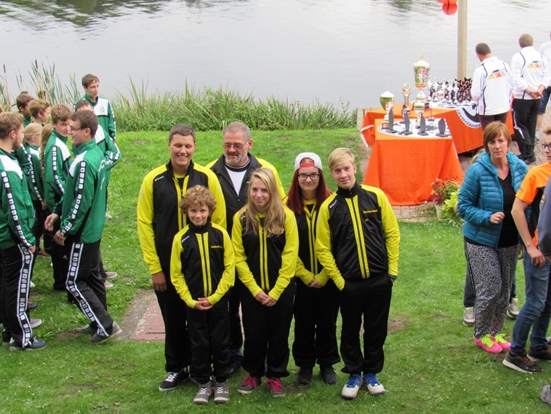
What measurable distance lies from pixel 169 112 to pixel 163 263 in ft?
30.1

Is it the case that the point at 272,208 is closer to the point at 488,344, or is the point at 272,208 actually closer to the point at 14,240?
the point at 488,344

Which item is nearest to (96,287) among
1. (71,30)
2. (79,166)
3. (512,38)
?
(79,166)

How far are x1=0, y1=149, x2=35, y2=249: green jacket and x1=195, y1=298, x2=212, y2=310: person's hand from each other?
152cm

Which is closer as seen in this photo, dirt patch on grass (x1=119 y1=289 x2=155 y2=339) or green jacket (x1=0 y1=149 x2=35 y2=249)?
green jacket (x1=0 y1=149 x2=35 y2=249)

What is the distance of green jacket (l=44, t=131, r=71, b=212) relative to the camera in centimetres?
603

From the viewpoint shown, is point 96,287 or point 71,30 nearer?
point 96,287

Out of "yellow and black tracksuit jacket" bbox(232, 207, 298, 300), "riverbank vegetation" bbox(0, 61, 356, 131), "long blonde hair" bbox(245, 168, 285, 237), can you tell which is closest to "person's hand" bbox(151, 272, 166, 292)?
"yellow and black tracksuit jacket" bbox(232, 207, 298, 300)

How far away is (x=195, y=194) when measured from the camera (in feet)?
14.2

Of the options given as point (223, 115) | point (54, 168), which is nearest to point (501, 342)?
point (54, 168)

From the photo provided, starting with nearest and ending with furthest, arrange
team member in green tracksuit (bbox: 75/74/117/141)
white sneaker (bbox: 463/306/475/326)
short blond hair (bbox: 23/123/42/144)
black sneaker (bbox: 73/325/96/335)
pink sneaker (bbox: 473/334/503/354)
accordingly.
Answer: pink sneaker (bbox: 473/334/503/354) → white sneaker (bbox: 463/306/475/326) → black sneaker (bbox: 73/325/96/335) → short blond hair (bbox: 23/123/42/144) → team member in green tracksuit (bbox: 75/74/117/141)

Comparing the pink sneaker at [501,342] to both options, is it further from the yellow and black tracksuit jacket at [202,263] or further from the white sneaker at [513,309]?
the yellow and black tracksuit jacket at [202,263]

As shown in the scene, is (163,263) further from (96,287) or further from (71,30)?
(71,30)

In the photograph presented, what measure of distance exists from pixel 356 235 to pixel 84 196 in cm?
206

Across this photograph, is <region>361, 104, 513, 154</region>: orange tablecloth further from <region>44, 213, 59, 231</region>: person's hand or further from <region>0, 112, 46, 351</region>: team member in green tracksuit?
<region>0, 112, 46, 351</region>: team member in green tracksuit
